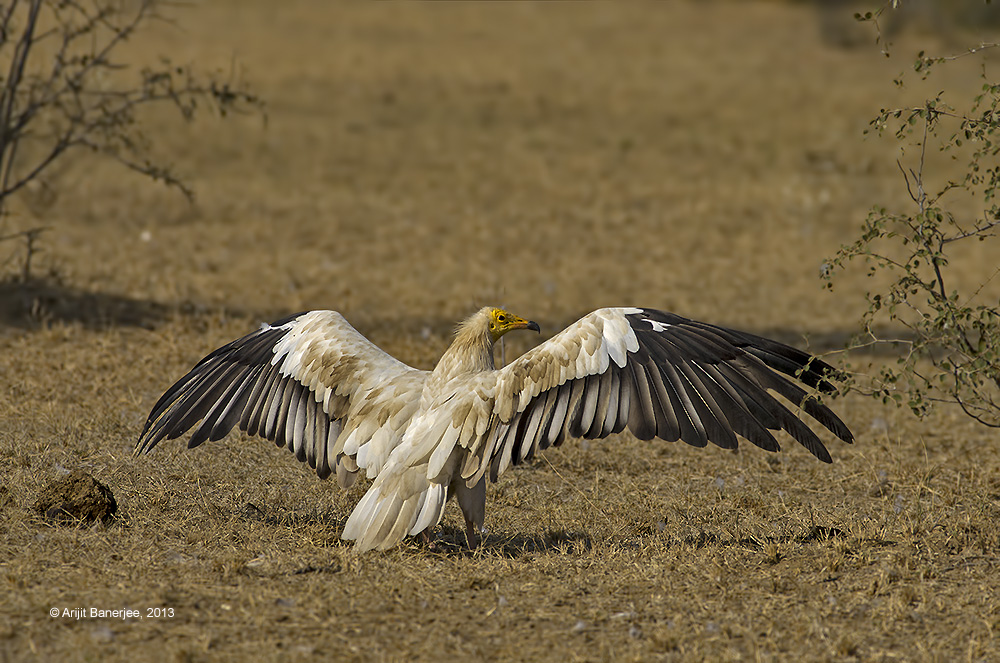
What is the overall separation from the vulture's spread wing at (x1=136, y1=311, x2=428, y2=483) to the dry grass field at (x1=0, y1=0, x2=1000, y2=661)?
0.43m

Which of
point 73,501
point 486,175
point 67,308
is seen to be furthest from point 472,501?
point 486,175

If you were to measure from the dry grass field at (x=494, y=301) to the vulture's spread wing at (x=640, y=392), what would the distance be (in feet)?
1.93

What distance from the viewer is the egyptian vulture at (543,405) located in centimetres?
518

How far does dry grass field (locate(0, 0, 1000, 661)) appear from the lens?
15.1 feet

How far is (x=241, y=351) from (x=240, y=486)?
799 millimetres

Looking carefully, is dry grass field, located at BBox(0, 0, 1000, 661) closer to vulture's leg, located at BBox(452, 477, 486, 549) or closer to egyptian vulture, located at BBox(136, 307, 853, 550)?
vulture's leg, located at BBox(452, 477, 486, 549)

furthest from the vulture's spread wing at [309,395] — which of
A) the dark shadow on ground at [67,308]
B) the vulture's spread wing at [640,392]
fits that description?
the dark shadow on ground at [67,308]

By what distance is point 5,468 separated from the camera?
6379 mm

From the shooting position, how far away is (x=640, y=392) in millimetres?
5223

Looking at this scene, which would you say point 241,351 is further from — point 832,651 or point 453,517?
point 832,651

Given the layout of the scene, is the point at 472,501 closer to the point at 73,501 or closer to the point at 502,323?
the point at 502,323

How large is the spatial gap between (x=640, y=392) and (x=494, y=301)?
21.3 ft

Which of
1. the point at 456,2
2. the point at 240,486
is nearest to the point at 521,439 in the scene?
the point at 240,486

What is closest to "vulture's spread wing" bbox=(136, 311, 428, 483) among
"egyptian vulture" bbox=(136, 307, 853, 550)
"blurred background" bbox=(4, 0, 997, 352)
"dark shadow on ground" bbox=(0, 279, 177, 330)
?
"egyptian vulture" bbox=(136, 307, 853, 550)
